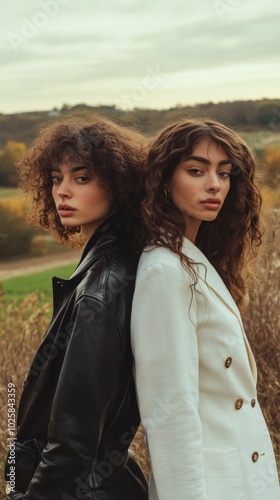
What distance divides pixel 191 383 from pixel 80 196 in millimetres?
619

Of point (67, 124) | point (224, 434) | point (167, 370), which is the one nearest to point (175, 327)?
point (167, 370)

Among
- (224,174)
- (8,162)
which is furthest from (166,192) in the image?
(8,162)

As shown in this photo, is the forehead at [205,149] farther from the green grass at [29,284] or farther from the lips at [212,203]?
the green grass at [29,284]

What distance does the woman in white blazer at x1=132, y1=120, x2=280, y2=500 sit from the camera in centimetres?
216

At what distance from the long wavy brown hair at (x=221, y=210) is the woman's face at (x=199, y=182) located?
2 cm

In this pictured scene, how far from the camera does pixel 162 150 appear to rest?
2.34 metres

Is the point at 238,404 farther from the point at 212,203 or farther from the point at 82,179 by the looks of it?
the point at 82,179

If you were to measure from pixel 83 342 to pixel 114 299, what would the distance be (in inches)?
5.8

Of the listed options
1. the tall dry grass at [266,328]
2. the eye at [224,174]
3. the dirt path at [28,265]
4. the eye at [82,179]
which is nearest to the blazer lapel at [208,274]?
the eye at [224,174]

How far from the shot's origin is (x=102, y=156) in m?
2.32

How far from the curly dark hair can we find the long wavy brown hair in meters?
0.06

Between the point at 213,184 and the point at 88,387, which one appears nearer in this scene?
the point at 88,387

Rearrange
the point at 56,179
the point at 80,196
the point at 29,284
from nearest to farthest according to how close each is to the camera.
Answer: the point at 80,196, the point at 56,179, the point at 29,284

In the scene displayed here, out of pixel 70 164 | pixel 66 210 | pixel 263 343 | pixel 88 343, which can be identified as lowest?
pixel 263 343
